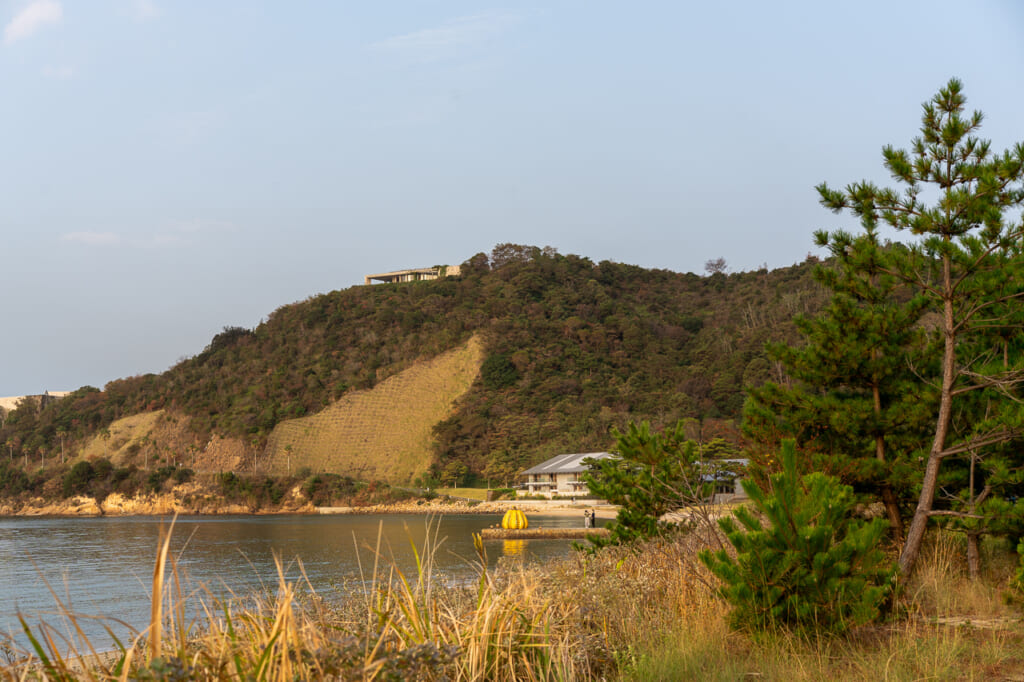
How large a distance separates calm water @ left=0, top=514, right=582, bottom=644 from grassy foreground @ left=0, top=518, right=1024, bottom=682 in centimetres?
476

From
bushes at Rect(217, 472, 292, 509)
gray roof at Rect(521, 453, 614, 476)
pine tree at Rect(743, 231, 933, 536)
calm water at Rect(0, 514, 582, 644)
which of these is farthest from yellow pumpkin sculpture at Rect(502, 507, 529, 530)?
bushes at Rect(217, 472, 292, 509)

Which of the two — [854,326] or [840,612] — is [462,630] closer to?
[840,612]

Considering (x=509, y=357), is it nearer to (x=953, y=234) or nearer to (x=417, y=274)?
(x=417, y=274)

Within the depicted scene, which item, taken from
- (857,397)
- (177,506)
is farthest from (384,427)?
(857,397)

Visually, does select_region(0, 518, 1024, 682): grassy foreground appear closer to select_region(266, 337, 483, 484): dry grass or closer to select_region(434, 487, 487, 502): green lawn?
select_region(434, 487, 487, 502): green lawn

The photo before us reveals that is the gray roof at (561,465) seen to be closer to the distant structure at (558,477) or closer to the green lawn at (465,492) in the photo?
the distant structure at (558,477)

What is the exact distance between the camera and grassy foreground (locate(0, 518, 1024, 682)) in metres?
2.60

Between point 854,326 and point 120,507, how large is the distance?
69915 mm

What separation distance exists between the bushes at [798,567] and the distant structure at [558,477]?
48607 millimetres

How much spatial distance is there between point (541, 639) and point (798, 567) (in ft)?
4.86

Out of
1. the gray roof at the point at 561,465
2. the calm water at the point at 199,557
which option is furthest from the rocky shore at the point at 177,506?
the calm water at the point at 199,557

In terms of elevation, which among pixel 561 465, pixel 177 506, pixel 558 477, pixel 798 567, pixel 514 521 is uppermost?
pixel 798 567

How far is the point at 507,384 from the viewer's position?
72.9 m

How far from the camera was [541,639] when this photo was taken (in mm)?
4184
